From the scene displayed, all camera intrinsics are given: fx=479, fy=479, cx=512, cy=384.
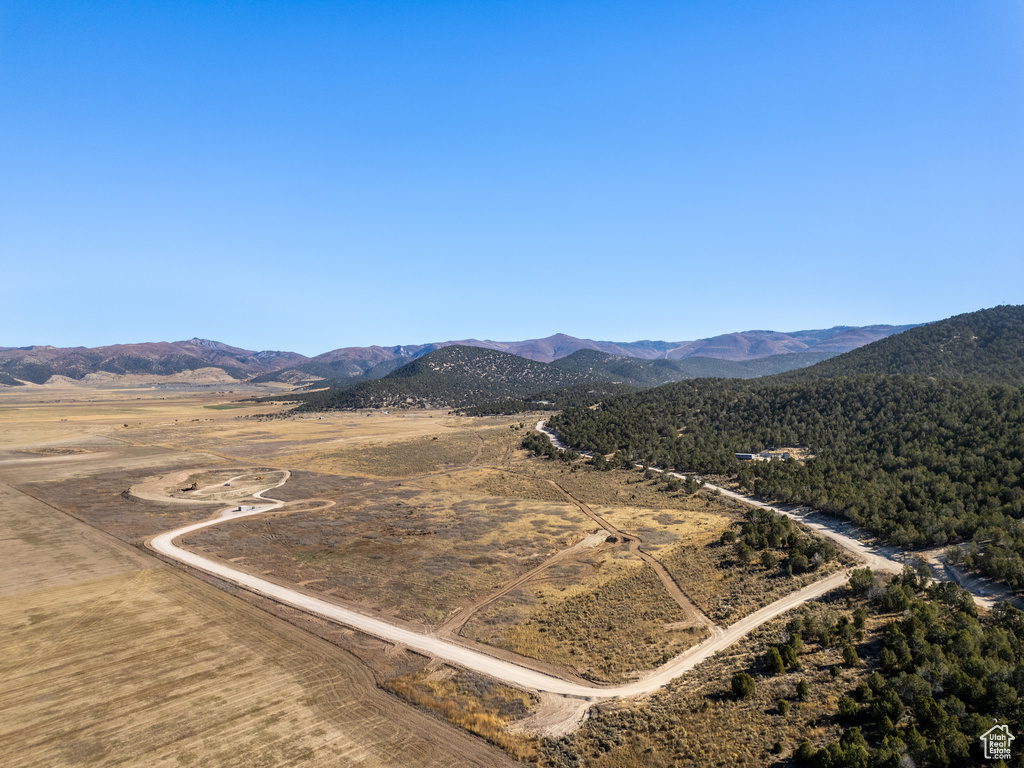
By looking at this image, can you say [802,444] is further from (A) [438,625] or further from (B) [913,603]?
(A) [438,625]

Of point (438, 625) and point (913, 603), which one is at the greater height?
point (913, 603)

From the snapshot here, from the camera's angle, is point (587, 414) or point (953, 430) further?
point (587, 414)

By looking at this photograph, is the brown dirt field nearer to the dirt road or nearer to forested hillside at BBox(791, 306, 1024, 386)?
the dirt road

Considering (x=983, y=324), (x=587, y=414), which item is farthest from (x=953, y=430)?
(x=983, y=324)

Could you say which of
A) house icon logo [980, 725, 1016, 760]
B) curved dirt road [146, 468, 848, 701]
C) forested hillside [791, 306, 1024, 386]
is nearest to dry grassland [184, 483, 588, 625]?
curved dirt road [146, 468, 848, 701]

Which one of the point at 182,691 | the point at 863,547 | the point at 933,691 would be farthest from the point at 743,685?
the point at 182,691

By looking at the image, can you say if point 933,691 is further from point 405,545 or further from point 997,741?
point 405,545

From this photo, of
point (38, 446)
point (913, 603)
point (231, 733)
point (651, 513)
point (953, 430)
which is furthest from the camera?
point (38, 446)
